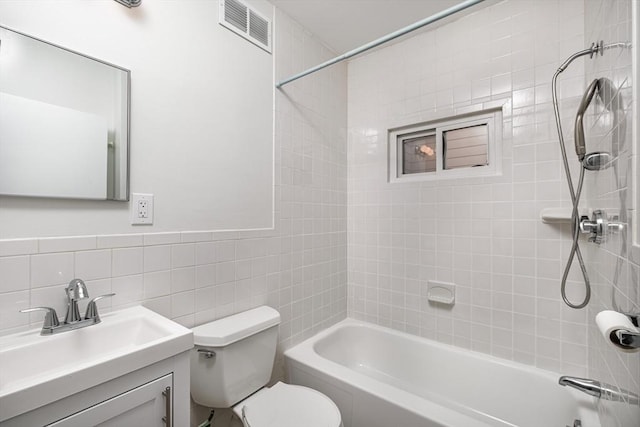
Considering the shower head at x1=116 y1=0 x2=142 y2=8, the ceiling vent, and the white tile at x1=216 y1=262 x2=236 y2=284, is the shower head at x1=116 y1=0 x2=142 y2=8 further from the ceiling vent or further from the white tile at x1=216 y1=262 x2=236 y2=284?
the white tile at x1=216 y1=262 x2=236 y2=284

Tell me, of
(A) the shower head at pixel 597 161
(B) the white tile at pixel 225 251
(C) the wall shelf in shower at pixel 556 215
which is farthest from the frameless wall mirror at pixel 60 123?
(C) the wall shelf in shower at pixel 556 215

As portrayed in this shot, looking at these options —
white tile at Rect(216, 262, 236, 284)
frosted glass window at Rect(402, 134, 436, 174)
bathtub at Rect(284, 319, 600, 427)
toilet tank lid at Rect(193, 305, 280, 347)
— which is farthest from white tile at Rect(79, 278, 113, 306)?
frosted glass window at Rect(402, 134, 436, 174)

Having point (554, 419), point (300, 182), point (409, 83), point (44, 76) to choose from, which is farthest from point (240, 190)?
point (554, 419)

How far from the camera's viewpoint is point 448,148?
202cm

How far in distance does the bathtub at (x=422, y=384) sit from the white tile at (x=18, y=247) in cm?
136

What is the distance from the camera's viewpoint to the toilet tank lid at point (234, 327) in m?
1.26

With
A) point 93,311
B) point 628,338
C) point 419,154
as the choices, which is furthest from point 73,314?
point 419,154

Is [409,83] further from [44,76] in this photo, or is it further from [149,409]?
[149,409]

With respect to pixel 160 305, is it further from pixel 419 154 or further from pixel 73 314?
pixel 419 154

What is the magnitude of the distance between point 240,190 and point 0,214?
0.90m

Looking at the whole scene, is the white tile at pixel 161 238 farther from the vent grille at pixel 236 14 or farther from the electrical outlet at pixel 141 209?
the vent grille at pixel 236 14

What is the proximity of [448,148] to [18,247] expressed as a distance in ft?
7.41

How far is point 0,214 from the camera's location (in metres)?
0.89

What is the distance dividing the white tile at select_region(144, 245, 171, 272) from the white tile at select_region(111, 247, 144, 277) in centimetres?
2
